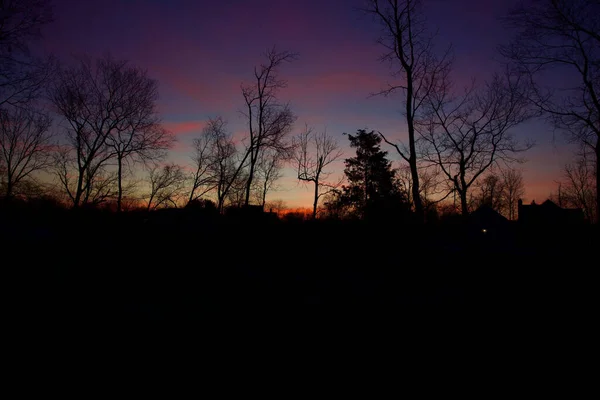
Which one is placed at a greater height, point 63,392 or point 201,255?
point 201,255

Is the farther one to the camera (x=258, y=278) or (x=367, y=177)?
(x=367, y=177)

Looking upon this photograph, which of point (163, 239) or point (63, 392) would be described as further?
point (163, 239)

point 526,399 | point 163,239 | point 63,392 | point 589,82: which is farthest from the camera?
point 589,82

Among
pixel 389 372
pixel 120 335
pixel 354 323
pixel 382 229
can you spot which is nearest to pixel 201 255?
pixel 120 335

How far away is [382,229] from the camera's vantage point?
41.3 ft

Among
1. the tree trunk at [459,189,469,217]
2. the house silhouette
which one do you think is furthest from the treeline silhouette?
the house silhouette

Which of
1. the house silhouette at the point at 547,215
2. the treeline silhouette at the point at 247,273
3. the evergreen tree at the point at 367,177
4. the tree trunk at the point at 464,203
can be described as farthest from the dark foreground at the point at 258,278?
the evergreen tree at the point at 367,177

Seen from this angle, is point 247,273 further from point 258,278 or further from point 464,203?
point 464,203

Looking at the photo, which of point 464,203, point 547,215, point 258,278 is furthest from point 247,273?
point 547,215

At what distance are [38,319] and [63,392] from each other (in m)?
1.58

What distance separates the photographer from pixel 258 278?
6.56m

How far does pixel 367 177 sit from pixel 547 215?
17025 millimetres

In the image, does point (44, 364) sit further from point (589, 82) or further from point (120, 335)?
point (589, 82)

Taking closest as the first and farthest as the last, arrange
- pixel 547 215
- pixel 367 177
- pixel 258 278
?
1. pixel 258 278
2. pixel 547 215
3. pixel 367 177
